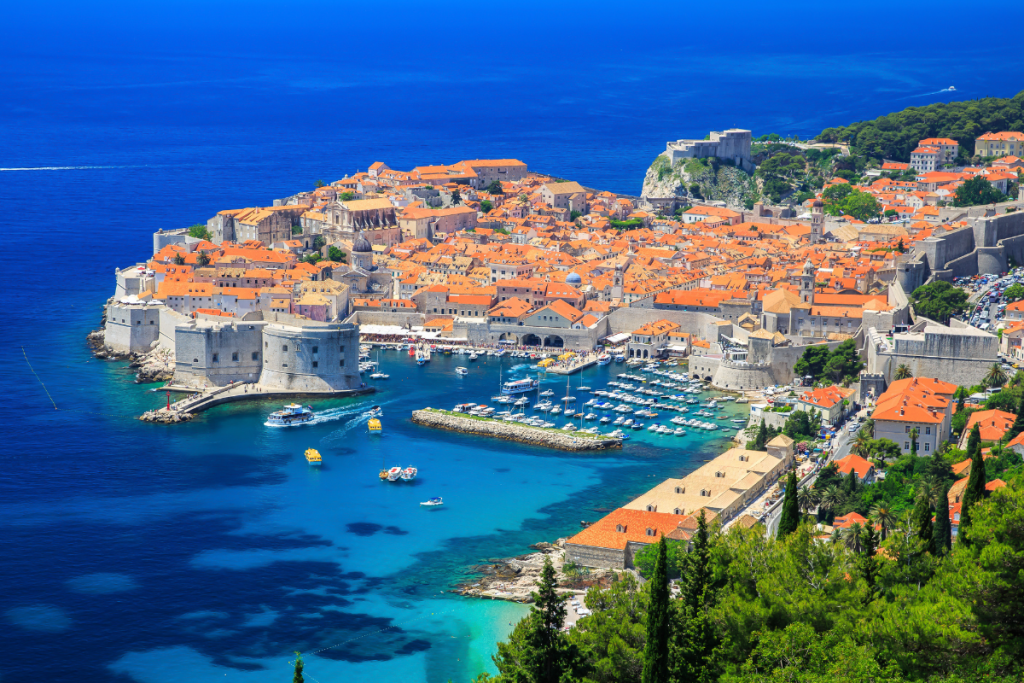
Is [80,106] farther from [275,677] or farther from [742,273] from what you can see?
[275,677]

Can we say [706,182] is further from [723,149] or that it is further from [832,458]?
[832,458]

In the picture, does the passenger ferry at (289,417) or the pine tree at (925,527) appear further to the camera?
Answer: the passenger ferry at (289,417)

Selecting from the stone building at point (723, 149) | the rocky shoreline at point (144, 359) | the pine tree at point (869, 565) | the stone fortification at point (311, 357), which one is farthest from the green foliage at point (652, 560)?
the stone building at point (723, 149)

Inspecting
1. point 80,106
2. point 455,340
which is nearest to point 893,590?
point 455,340

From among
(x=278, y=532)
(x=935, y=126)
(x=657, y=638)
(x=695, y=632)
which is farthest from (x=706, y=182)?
(x=657, y=638)

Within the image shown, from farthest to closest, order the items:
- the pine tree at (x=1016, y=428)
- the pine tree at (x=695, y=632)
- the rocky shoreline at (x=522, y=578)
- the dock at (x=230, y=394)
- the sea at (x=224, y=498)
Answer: the dock at (x=230, y=394)
the pine tree at (x=1016, y=428)
the rocky shoreline at (x=522, y=578)
the sea at (x=224, y=498)
the pine tree at (x=695, y=632)

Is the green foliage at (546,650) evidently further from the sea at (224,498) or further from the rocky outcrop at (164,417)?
the rocky outcrop at (164,417)
